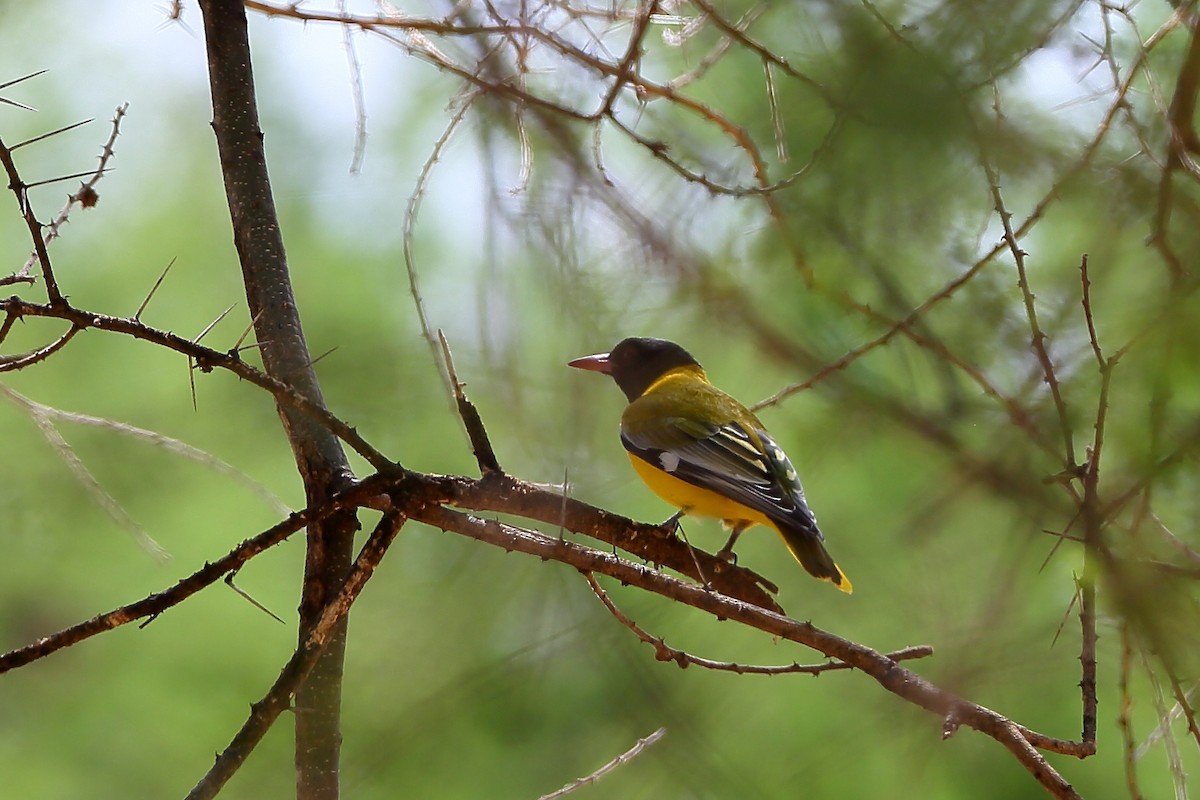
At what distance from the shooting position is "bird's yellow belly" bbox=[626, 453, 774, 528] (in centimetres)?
191

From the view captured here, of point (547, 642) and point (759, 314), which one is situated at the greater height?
point (759, 314)

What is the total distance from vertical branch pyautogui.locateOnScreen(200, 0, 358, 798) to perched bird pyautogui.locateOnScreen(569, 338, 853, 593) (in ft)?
1.63

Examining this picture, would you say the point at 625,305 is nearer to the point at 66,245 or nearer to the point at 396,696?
the point at 396,696

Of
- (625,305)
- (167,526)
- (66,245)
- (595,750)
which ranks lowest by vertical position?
(595,750)

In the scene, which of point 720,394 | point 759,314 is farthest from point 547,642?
point 720,394

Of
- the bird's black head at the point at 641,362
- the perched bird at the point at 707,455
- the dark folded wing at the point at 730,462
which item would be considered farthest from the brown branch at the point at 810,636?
the bird's black head at the point at 641,362

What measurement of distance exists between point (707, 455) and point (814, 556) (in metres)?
0.43

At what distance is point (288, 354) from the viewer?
131cm

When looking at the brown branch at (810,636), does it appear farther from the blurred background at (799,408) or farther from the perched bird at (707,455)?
the perched bird at (707,455)

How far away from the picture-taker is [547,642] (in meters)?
1.37

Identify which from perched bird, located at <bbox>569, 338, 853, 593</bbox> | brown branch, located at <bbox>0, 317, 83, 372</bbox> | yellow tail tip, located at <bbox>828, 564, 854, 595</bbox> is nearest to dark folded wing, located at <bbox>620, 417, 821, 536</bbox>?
perched bird, located at <bbox>569, 338, 853, 593</bbox>

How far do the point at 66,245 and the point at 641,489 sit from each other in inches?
53.5

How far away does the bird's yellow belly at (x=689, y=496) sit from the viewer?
191 cm

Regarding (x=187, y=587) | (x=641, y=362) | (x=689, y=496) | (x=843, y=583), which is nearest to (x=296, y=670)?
(x=187, y=587)
